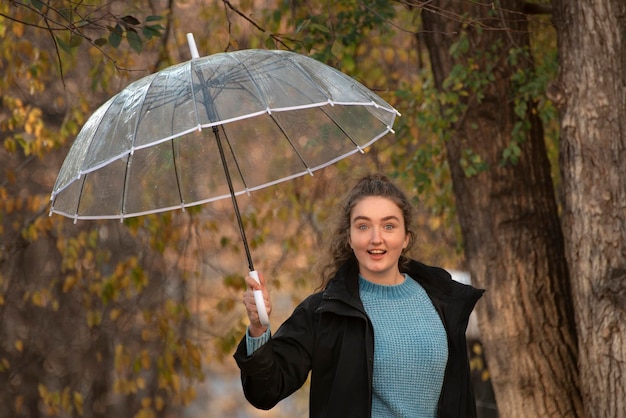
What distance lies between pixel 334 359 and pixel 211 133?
3.09 ft

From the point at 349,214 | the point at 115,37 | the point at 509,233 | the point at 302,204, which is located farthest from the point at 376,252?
the point at 302,204

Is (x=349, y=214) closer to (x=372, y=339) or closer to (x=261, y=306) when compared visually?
(x=372, y=339)

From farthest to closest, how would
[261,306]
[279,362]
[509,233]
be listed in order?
1. [509,233]
2. [279,362]
3. [261,306]

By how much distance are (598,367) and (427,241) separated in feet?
13.9

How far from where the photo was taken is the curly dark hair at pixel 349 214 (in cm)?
348

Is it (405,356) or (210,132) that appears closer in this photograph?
(405,356)

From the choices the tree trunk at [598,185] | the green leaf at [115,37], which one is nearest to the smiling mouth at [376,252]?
the green leaf at [115,37]

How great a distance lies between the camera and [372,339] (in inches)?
127

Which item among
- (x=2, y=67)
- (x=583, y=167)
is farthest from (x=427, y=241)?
(x=583, y=167)

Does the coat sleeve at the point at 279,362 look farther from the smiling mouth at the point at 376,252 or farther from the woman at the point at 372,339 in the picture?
the smiling mouth at the point at 376,252

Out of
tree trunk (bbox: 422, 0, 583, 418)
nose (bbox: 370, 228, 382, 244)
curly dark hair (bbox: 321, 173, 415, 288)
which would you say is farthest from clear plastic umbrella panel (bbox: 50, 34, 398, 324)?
tree trunk (bbox: 422, 0, 583, 418)

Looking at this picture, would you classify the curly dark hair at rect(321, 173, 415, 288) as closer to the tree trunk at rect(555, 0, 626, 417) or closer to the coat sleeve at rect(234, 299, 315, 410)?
the coat sleeve at rect(234, 299, 315, 410)

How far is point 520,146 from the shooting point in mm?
5289

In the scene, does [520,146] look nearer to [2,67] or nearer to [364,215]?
[364,215]
